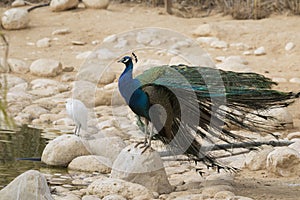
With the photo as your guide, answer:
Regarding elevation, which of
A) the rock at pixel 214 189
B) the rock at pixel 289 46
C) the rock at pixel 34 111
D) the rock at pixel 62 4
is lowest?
the rock at pixel 34 111

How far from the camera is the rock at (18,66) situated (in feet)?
32.8

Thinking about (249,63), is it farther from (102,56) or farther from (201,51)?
(102,56)

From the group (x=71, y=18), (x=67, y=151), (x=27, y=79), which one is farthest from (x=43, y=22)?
(x=67, y=151)

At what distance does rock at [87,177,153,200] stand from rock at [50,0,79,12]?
761cm

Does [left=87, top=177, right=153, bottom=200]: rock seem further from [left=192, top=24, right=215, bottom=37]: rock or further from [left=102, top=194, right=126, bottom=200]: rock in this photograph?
[left=192, top=24, right=215, bottom=37]: rock

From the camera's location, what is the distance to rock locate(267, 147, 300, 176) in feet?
18.1

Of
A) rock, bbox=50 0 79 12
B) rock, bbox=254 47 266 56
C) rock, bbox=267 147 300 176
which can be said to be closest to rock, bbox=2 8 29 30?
rock, bbox=50 0 79 12

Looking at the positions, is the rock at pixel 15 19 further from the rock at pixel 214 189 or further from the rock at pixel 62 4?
the rock at pixel 214 189

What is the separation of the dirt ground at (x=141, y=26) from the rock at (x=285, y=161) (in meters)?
2.63

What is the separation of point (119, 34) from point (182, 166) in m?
5.23

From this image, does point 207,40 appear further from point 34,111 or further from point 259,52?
point 34,111

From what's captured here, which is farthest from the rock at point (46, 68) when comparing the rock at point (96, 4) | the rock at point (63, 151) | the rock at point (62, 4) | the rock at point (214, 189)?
the rock at point (214, 189)

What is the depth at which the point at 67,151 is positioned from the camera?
630cm

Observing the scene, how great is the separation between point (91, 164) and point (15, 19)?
6.11 m
